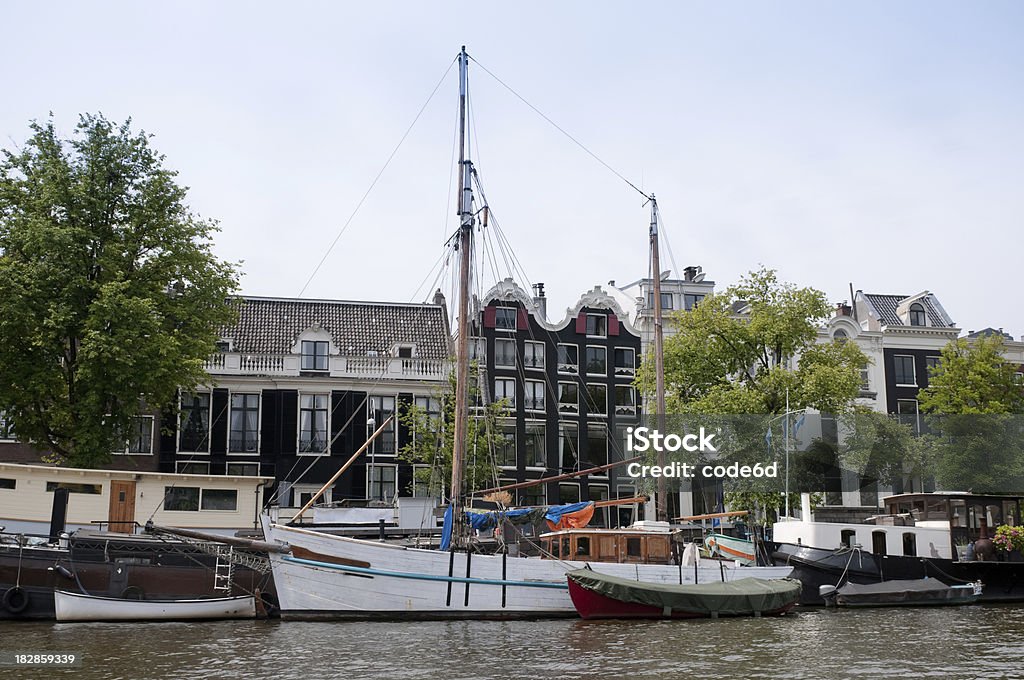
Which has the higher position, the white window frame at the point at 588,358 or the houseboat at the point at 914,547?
the white window frame at the point at 588,358

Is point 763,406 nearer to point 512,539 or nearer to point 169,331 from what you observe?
point 512,539

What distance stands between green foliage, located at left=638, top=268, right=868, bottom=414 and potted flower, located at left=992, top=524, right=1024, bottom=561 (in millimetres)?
8592

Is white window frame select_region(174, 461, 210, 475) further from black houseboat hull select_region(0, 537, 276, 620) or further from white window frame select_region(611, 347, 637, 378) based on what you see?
white window frame select_region(611, 347, 637, 378)

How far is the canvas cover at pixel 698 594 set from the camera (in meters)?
31.6

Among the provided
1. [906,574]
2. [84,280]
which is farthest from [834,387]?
[84,280]

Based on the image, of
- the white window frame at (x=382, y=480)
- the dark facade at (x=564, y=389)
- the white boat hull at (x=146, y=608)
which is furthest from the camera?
the dark facade at (x=564, y=389)

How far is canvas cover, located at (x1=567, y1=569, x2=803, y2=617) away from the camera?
31609 mm

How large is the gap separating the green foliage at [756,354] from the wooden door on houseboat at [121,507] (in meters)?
24.3

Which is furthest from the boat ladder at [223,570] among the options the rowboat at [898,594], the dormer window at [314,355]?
the dormer window at [314,355]

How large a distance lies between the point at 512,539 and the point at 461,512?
506 centimetres

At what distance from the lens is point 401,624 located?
101 feet

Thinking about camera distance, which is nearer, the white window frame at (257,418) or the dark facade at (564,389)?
the white window frame at (257,418)

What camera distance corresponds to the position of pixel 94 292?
40500mm

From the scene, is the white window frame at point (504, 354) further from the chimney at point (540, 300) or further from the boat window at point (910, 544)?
the boat window at point (910, 544)
